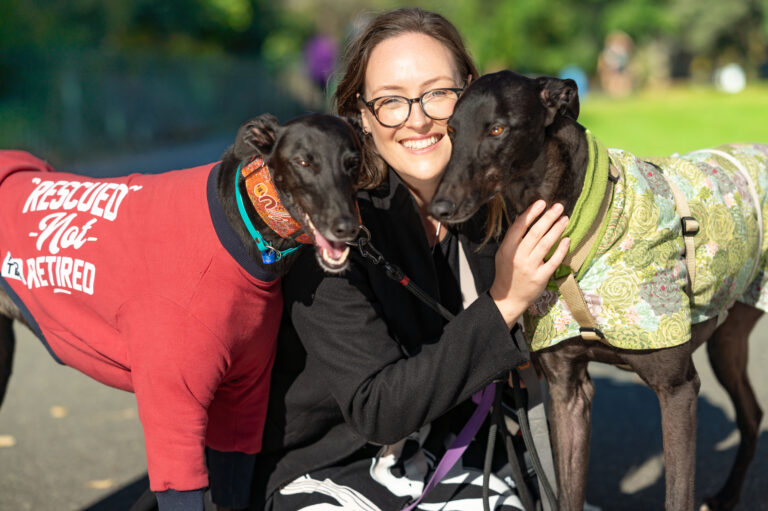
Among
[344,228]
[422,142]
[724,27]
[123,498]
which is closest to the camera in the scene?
[344,228]

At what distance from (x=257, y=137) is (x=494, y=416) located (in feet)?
4.07

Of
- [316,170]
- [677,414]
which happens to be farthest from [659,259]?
[316,170]

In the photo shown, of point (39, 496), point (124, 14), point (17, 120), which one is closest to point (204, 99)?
point (124, 14)

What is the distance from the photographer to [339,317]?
245 cm

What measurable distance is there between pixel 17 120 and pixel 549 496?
12204 mm

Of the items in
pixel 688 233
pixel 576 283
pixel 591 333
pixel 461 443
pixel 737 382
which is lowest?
pixel 737 382

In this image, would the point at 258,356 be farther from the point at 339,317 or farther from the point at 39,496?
the point at 39,496

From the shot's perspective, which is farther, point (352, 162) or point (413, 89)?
point (413, 89)

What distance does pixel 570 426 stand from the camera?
2.70m

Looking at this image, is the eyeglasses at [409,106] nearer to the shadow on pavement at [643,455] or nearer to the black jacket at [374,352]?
the black jacket at [374,352]

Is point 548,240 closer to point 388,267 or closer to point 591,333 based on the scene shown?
point 591,333

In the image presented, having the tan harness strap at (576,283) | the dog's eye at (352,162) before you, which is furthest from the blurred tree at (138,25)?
the tan harness strap at (576,283)

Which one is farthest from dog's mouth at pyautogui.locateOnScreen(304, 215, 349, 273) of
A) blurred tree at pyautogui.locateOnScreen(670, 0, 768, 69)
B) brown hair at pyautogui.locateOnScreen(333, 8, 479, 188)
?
blurred tree at pyautogui.locateOnScreen(670, 0, 768, 69)

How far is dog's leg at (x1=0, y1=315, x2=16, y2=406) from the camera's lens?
2.98 meters
